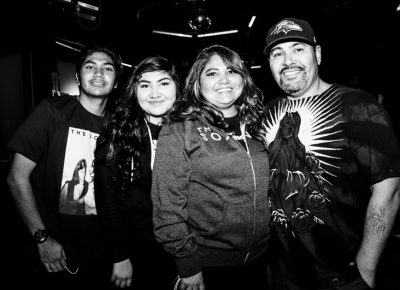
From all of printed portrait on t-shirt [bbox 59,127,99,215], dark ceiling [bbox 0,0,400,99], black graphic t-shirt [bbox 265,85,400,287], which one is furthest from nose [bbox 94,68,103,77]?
dark ceiling [bbox 0,0,400,99]

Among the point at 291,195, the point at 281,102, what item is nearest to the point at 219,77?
the point at 281,102

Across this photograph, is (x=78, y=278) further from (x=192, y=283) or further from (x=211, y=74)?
(x=211, y=74)

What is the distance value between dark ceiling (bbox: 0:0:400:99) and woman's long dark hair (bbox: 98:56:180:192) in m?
Result: 2.81

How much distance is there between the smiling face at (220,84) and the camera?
5.83 ft

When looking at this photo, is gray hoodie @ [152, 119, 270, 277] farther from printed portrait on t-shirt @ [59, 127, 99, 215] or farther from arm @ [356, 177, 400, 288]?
printed portrait on t-shirt @ [59, 127, 99, 215]

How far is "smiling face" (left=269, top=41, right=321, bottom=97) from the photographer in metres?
1.74

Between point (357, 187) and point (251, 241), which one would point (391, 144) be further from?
point (251, 241)

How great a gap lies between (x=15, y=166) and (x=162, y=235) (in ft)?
3.79

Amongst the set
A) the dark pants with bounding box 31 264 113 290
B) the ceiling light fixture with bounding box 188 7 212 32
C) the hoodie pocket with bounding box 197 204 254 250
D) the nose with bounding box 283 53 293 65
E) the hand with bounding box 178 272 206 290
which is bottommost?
the dark pants with bounding box 31 264 113 290

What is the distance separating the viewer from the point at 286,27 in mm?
1814

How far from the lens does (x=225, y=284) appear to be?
5.02 ft

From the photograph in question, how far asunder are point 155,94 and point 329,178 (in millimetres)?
1290

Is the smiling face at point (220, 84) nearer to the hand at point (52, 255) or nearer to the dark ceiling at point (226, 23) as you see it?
the hand at point (52, 255)

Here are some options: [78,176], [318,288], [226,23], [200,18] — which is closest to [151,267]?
[78,176]
